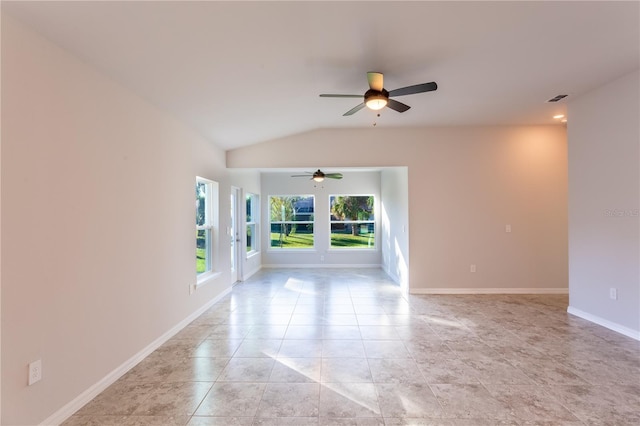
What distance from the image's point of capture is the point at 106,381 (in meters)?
2.42

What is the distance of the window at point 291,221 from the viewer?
8.26 m

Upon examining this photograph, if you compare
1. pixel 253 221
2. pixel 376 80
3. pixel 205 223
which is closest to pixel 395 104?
pixel 376 80

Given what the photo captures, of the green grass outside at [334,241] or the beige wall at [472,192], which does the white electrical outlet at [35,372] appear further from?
the green grass outside at [334,241]

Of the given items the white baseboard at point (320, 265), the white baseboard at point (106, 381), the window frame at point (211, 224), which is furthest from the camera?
the white baseboard at point (320, 265)

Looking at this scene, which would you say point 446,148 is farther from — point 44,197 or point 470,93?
point 44,197

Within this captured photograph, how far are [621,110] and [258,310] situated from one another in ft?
16.7

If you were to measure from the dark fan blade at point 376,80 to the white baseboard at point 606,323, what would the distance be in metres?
3.76

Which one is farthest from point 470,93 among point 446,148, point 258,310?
point 258,310

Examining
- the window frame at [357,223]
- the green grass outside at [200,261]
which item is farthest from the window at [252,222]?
the green grass outside at [200,261]

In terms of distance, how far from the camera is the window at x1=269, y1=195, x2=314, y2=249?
8.26 m

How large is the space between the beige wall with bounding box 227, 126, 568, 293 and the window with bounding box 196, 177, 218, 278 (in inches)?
38.4

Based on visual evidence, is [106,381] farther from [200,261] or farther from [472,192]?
[472,192]

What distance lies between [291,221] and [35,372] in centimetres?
654

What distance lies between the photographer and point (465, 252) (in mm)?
5180
